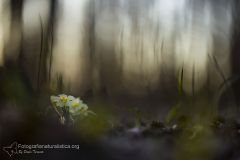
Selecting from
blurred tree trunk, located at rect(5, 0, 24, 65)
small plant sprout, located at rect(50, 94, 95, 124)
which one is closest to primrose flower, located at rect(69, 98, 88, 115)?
small plant sprout, located at rect(50, 94, 95, 124)

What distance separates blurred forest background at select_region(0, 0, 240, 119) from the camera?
1.70 meters

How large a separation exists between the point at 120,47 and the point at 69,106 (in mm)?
325

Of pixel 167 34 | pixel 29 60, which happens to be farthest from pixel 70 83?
pixel 167 34

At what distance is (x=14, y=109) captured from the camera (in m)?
1.68

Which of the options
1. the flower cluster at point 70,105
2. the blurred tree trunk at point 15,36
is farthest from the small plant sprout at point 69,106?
the blurred tree trunk at point 15,36

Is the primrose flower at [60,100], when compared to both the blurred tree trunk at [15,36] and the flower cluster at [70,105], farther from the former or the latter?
the blurred tree trunk at [15,36]

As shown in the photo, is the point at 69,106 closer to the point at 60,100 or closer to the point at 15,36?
the point at 60,100

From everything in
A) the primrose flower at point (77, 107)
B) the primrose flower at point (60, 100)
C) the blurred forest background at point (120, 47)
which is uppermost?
the blurred forest background at point (120, 47)

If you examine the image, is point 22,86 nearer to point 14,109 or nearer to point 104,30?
point 14,109

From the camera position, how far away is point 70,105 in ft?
5.56

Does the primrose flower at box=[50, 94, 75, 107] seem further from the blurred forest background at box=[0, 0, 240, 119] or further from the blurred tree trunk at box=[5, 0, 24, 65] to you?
the blurred tree trunk at box=[5, 0, 24, 65]

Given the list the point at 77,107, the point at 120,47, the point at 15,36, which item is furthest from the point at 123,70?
the point at 15,36

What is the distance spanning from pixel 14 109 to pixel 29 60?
21 centimetres

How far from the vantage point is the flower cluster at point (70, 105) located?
66.4 inches
